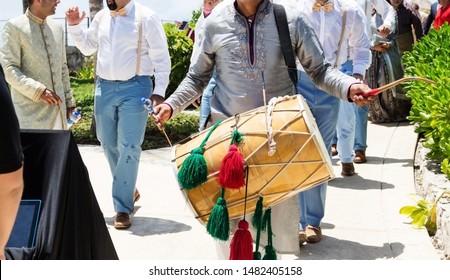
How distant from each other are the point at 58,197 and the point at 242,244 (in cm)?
95

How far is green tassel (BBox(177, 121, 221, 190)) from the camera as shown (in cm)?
346

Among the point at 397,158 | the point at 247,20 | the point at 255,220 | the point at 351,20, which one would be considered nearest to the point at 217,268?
the point at 255,220

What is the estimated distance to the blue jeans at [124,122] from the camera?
5.77 meters

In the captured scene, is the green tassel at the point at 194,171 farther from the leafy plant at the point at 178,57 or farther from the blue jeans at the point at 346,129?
the leafy plant at the point at 178,57

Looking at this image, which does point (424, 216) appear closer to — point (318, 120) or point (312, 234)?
point (312, 234)

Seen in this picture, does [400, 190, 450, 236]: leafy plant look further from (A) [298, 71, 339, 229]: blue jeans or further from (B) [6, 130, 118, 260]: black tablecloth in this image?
(B) [6, 130, 118, 260]: black tablecloth

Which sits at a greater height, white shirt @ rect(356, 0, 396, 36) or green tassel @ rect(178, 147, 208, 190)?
green tassel @ rect(178, 147, 208, 190)

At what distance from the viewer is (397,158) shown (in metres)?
8.22

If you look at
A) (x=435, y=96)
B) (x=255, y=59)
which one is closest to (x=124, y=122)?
(x=255, y=59)

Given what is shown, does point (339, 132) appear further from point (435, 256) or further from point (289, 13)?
point (289, 13)

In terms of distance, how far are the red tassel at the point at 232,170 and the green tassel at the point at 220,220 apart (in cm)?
12

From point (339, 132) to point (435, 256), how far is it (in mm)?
2357

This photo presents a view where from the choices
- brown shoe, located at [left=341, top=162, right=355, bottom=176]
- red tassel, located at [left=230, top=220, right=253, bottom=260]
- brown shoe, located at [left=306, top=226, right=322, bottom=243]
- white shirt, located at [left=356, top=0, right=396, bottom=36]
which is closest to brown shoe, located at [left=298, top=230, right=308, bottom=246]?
brown shoe, located at [left=306, top=226, right=322, bottom=243]

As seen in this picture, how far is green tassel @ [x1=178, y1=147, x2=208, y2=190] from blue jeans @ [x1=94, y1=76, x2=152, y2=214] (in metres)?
2.32
